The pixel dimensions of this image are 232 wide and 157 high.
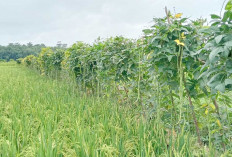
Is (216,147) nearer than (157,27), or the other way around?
(157,27)

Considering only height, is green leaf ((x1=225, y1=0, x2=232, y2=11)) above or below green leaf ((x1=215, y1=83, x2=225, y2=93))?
above

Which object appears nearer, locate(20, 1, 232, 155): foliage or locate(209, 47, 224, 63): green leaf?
locate(209, 47, 224, 63): green leaf

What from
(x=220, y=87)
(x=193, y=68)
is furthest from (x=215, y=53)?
(x=193, y=68)

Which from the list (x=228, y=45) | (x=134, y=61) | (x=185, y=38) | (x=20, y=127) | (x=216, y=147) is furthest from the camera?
(x=134, y=61)

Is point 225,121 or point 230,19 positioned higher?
point 230,19

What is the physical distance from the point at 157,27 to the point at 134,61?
3.83ft

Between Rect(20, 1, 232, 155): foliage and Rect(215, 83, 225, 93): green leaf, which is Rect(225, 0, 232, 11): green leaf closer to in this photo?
Rect(20, 1, 232, 155): foliage

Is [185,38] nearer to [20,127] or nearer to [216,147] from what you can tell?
[216,147]

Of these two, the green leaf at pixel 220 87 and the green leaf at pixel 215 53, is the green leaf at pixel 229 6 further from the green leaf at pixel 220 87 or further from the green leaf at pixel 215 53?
the green leaf at pixel 220 87

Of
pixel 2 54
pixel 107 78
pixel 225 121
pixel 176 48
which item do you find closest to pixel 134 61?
pixel 107 78

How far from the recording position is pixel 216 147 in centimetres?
208

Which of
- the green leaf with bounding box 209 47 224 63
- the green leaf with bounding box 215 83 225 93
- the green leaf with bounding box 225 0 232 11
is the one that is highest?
the green leaf with bounding box 225 0 232 11

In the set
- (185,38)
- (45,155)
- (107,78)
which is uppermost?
(185,38)

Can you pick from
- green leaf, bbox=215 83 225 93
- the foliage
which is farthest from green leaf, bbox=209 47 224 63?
green leaf, bbox=215 83 225 93
